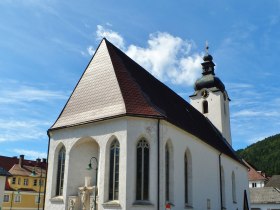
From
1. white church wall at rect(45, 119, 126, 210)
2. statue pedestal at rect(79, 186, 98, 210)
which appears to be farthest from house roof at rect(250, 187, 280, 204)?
statue pedestal at rect(79, 186, 98, 210)

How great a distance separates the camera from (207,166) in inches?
902

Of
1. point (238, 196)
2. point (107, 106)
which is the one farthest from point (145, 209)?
point (238, 196)

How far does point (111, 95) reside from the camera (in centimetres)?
1825

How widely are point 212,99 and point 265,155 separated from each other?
72848 millimetres

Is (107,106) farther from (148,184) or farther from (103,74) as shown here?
(148,184)

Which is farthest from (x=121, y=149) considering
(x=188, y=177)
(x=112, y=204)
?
(x=188, y=177)

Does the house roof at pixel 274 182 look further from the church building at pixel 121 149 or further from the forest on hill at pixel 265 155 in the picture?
the church building at pixel 121 149

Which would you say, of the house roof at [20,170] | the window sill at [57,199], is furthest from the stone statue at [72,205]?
the house roof at [20,170]

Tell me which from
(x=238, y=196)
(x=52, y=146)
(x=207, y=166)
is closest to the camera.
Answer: (x=52, y=146)

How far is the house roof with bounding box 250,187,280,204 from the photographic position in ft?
137

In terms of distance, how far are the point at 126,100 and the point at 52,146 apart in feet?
16.7

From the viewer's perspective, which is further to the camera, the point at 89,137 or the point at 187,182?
the point at 187,182

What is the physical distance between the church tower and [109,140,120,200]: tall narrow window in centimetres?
1966

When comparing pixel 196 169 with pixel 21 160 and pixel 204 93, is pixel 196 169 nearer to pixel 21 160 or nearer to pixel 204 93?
pixel 204 93
